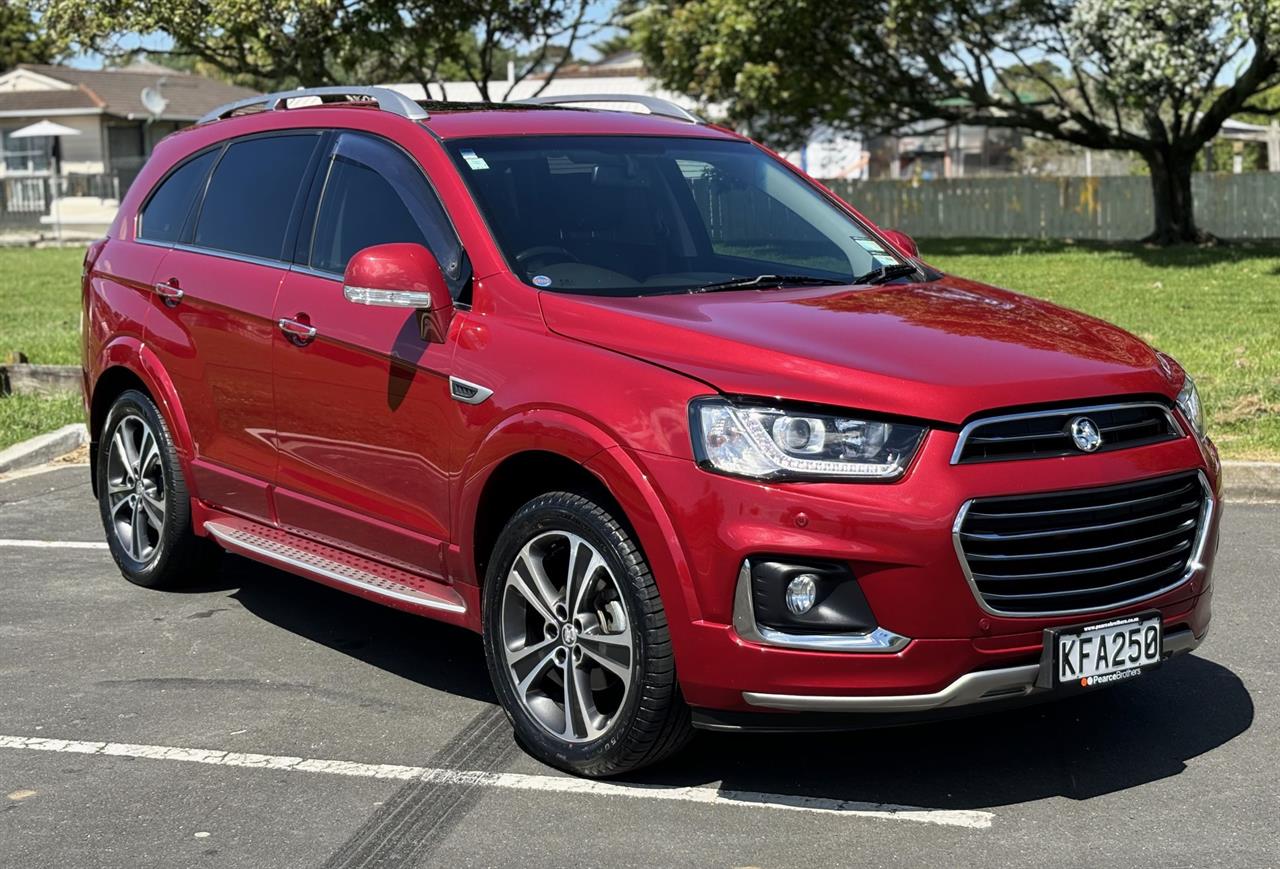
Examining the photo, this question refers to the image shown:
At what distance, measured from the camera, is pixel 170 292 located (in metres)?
6.57

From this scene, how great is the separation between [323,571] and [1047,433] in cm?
260

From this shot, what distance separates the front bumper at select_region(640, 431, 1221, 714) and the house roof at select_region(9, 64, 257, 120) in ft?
158

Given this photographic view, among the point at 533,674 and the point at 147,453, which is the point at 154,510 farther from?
the point at 533,674

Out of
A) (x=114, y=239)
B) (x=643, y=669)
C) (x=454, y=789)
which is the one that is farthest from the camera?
(x=114, y=239)

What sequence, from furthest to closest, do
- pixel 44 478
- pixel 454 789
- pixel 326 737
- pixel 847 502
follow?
pixel 44 478 < pixel 326 737 < pixel 454 789 < pixel 847 502

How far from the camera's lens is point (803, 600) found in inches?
167

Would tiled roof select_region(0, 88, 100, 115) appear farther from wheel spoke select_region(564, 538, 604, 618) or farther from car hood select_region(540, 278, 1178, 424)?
wheel spoke select_region(564, 538, 604, 618)

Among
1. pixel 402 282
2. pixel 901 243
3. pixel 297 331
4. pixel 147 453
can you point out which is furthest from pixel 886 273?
pixel 147 453

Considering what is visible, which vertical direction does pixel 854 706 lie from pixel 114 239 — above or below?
below

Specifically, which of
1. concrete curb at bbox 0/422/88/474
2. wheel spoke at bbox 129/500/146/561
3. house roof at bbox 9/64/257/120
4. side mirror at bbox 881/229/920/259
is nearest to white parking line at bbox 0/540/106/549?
wheel spoke at bbox 129/500/146/561

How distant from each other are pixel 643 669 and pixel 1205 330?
40.4 feet

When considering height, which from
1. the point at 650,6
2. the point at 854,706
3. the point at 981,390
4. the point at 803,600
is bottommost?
the point at 854,706

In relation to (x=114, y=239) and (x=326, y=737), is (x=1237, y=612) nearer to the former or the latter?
(x=326, y=737)

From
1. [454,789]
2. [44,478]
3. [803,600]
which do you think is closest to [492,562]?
[454,789]
